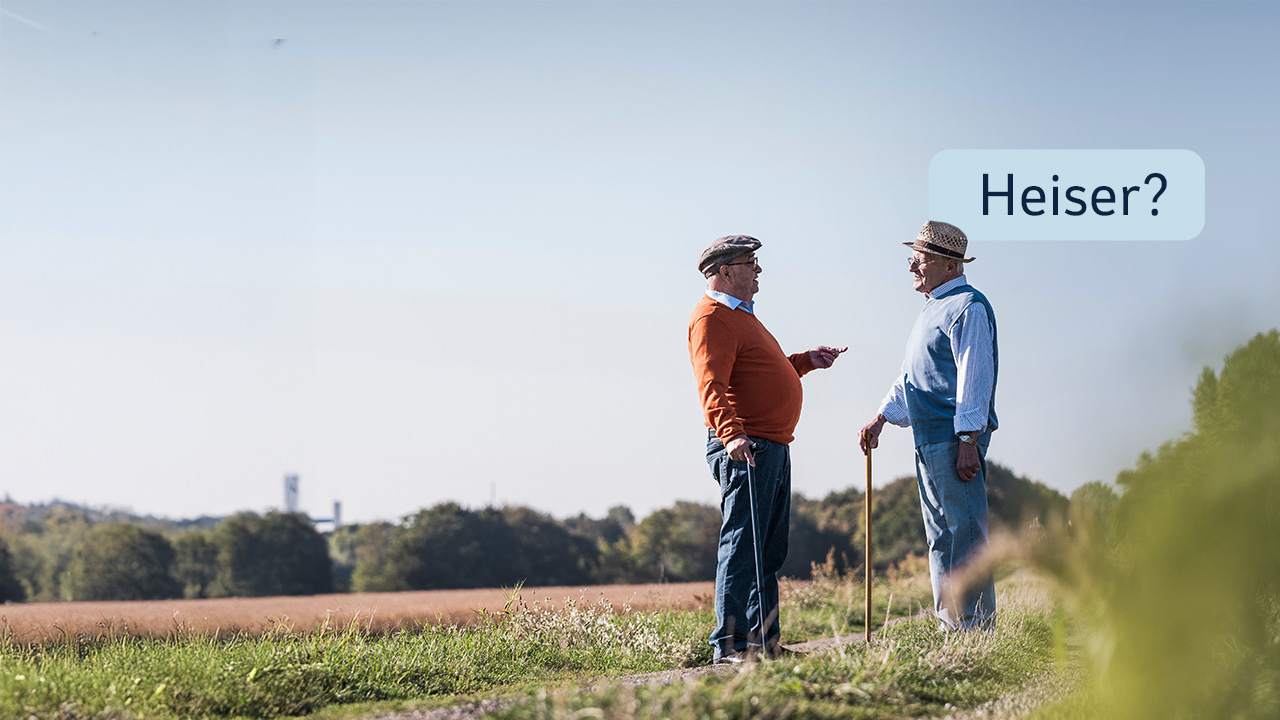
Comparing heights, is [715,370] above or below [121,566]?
above

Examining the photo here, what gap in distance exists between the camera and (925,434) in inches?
224

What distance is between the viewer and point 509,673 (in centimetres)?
536

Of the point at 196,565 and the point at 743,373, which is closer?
the point at 743,373

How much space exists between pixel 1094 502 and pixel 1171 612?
252 mm

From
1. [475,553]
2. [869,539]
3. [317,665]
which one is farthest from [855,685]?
[475,553]

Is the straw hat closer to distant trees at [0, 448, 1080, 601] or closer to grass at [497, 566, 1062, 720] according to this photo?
grass at [497, 566, 1062, 720]

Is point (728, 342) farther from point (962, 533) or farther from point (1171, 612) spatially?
point (1171, 612)

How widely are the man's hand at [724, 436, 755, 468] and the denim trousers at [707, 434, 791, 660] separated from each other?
0.77 feet

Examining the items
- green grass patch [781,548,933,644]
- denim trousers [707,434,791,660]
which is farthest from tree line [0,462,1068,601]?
denim trousers [707,434,791,660]

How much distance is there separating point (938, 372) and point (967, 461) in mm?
577

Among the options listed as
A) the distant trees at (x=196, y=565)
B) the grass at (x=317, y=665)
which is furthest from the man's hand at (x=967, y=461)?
the distant trees at (x=196, y=565)

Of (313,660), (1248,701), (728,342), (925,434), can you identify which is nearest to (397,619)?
(313,660)

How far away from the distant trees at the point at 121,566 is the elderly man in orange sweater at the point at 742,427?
30.1 m

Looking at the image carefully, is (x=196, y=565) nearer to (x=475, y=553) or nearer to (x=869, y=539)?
(x=475, y=553)
